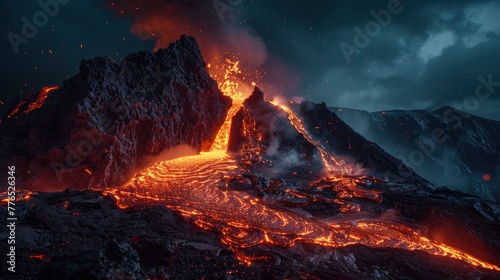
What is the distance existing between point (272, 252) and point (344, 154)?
26463 millimetres

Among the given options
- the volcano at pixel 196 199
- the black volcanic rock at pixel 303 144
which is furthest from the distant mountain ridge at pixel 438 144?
the volcano at pixel 196 199

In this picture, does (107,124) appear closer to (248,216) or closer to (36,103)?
(248,216)

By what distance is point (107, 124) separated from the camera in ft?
57.1

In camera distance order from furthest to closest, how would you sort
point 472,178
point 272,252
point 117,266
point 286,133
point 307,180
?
point 472,178 → point 286,133 → point 307,180 → point 272,252 → point 117,266

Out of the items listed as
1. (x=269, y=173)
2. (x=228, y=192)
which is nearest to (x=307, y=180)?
(x=269, y=173)

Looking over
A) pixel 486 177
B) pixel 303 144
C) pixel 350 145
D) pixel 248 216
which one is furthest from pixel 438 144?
pixel 248 216

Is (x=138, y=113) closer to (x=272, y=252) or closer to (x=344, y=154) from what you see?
(x=272, y=252)

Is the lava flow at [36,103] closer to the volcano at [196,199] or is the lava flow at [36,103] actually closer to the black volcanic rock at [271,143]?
the volcano at [196,199]

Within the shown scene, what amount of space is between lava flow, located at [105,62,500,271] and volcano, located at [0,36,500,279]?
0.09m

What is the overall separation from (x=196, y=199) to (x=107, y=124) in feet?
29.2

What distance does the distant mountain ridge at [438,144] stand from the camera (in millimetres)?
64250

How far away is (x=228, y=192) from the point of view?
1576 centimetres

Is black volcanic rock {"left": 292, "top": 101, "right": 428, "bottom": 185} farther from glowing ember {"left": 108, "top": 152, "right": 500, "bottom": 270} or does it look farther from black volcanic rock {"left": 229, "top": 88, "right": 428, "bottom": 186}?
glowing ember {"left": 108, "top": 152, "right": 500, "bottom": 270}

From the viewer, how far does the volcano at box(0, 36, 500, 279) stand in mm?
6848
